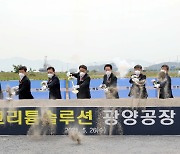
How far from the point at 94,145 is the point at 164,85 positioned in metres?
3.05

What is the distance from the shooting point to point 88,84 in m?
9.75

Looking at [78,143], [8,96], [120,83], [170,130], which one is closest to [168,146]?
[170,130]

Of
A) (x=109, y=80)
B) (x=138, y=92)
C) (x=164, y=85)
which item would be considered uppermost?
(x=109, y=80)

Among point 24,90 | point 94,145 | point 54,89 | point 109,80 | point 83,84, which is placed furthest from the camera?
point 109,80

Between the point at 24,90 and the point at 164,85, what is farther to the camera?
the point at 164,85

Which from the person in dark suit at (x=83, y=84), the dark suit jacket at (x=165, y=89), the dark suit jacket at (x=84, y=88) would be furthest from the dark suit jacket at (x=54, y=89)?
the dark suit jacket at (x=165, y=89)

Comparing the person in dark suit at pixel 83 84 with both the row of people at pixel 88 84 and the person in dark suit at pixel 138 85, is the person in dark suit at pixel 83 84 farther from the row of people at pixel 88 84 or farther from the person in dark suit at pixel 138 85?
the person in dark suit at pixel 138 85

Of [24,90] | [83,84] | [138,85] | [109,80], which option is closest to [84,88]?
[83,84]

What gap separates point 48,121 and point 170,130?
8.80 ft

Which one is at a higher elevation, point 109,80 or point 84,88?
point 109,80

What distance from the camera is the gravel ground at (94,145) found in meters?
6.98

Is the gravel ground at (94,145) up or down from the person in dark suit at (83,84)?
down

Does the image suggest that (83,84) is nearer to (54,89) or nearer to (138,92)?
(54,89)

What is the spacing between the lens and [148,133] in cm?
841
